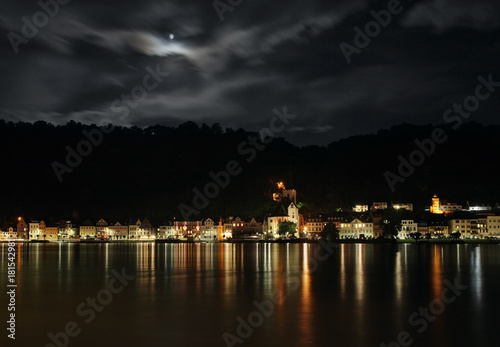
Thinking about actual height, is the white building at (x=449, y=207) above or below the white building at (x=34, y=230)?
above

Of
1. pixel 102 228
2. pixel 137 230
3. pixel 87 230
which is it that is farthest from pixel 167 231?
pixel 87 230

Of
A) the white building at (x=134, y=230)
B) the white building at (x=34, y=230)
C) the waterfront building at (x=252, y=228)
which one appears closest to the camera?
the waterfront building at (x=252, y=228)

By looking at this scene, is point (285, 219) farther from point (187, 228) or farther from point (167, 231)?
point (167, 231)

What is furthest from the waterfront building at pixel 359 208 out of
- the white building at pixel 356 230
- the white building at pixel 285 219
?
the white building at pixel 356 230

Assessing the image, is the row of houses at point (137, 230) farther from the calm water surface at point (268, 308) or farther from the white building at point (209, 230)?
the calm water surface at point (268, 308)

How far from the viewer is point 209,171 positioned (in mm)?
159750

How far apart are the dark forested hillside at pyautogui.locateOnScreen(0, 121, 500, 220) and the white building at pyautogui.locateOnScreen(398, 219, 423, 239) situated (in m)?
27.4

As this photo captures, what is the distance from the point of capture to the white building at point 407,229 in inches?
3735

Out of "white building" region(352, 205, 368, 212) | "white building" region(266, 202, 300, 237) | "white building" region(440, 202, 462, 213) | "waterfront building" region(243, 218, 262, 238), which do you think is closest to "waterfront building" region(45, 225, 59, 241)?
"waterfront building" region(243, 218, 262, 238)

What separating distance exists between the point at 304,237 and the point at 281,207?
1195 cm

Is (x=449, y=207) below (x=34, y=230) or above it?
above

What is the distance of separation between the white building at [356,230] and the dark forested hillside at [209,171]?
21517 millimetres

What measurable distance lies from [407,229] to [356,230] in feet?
29.7

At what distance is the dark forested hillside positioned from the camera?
134 meters
